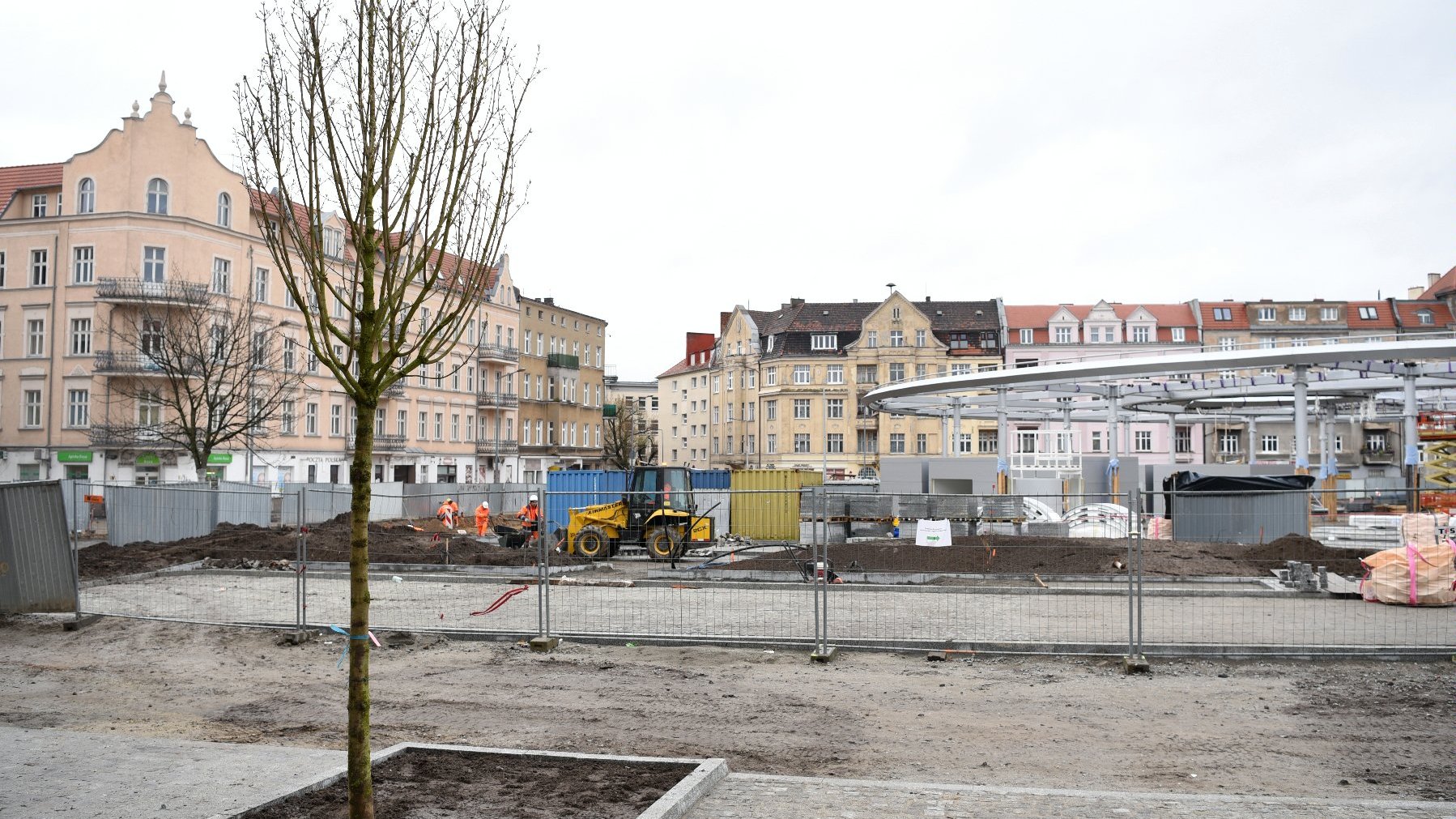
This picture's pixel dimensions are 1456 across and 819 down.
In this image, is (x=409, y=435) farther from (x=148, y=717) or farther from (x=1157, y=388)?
(x=148, y=717)

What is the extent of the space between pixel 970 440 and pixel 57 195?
60.6 m

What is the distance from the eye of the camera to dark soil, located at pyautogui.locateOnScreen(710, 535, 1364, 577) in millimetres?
18516

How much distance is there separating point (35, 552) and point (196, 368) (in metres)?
29.1

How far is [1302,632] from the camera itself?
43.4 ft

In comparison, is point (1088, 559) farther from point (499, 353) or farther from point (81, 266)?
point (499, 353)

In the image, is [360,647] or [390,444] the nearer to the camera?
[360,647]

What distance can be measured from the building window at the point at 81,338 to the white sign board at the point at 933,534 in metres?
39.5

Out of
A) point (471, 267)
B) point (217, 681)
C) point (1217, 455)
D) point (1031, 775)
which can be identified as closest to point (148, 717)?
point (217, 681)

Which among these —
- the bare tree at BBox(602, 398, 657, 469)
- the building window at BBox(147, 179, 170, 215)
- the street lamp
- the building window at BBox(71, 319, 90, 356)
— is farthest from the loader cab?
the bare tree at BBox(602, 398, 657, 469)

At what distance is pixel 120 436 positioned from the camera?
42.8m

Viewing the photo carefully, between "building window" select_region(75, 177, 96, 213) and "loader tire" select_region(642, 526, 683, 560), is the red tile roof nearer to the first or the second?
"building window" select_region(75, 177, 96, 213)

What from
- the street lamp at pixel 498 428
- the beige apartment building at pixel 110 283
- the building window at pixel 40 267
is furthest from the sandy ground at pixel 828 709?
the street lamp at pixel 498 428

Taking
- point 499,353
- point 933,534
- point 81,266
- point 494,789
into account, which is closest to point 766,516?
point 933,534

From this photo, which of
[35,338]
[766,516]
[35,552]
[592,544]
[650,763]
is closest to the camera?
[650,763]
